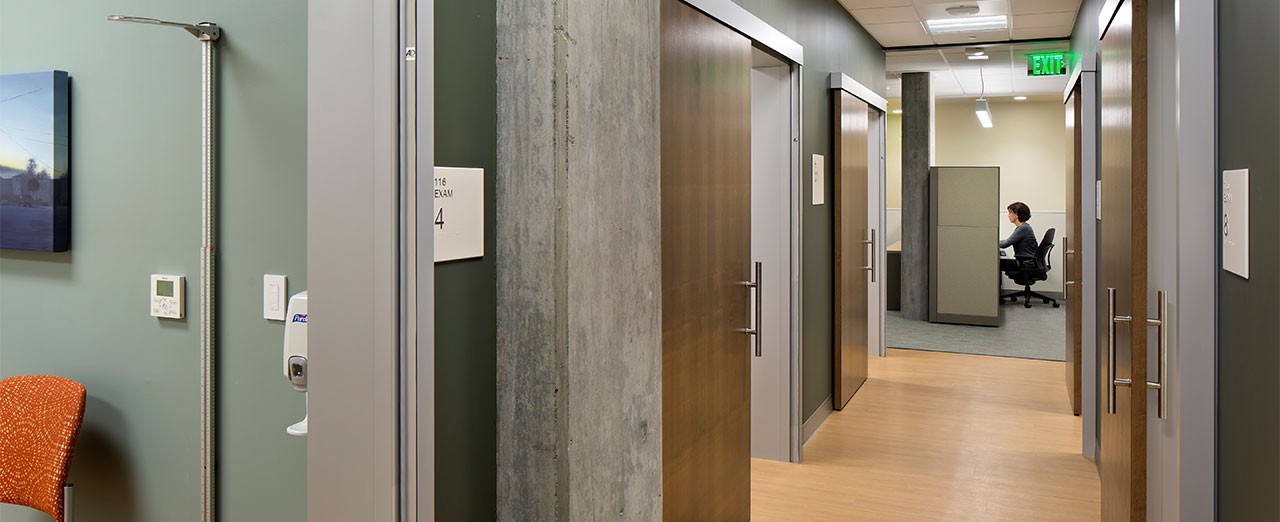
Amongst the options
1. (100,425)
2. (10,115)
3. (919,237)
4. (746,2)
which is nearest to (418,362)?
(100,425)

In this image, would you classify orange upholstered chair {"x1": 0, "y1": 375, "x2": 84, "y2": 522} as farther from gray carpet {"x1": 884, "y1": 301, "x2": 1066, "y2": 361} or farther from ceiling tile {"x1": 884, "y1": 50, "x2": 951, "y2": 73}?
gray carpet {"x1": 884, "y1": 301, "x2": 1066, "y2": 361}

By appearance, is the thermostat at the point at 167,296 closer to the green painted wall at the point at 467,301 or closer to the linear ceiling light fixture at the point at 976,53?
the green painted wall at the point at 467,301

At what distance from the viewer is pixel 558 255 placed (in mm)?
1871

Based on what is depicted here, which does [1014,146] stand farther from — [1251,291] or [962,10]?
[1251,291]

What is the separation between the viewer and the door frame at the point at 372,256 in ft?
5.42

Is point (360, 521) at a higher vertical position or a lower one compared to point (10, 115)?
lower

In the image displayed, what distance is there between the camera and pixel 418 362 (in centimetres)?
171

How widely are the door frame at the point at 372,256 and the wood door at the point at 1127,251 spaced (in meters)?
1.84

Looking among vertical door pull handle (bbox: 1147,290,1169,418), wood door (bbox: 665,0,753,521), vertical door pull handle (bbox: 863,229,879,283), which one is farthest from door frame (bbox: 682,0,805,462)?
vertical door pull handle (bbox: 1147,290,1169,418)

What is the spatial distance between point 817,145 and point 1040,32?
2549 mm

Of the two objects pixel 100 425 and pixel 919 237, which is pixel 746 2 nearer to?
pixel 100 425

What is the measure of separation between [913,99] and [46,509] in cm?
820

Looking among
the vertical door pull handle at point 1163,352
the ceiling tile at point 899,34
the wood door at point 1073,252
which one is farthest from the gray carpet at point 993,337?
the vertical door pull handle at point 1163,352

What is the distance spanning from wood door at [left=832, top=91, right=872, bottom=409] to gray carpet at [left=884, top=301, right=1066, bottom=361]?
5.97ft
